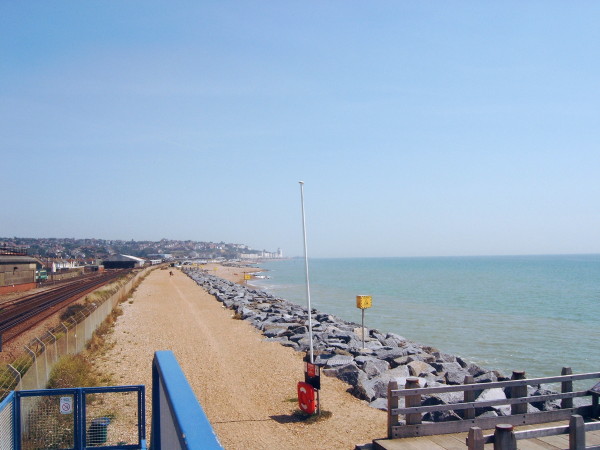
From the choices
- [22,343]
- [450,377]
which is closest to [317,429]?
[450,377]

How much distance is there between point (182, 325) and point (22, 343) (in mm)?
6956

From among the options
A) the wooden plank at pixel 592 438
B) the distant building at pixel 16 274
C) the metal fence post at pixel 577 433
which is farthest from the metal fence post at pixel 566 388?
Answer: the distant building at pixel 16 274

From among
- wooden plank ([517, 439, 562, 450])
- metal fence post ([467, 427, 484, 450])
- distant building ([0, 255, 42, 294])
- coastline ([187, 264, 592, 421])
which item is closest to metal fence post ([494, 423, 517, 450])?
metal fence post ([467, 427, 484, 450])

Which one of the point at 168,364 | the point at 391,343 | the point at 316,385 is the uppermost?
the point at 168,364

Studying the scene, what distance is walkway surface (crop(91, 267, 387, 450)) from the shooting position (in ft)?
32.7

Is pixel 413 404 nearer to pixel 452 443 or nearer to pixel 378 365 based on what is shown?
pixel 452 443

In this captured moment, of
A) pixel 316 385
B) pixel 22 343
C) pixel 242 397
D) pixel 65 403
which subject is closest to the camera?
pixel 65 403

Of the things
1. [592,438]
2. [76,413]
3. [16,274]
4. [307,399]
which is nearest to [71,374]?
[307,399]

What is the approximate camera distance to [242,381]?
45.6 feet

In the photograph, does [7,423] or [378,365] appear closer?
[7,423]

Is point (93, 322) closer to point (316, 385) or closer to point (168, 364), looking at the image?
point (316, 385)

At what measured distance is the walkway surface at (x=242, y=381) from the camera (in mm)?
9961

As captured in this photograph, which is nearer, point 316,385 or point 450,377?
point 316,385

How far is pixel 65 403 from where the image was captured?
6727 mm
